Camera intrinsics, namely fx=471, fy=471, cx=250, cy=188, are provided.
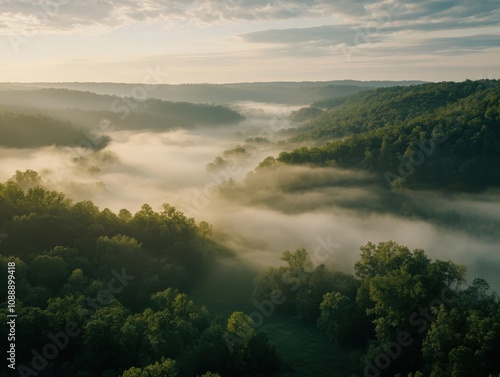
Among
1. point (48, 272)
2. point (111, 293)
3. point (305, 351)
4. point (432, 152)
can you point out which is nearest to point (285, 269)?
point (305, 351)

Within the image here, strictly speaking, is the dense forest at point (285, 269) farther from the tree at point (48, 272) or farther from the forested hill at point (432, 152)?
the forested hill at point (432, 152)

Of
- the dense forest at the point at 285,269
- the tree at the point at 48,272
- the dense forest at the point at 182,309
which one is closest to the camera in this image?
the dense forest at the point at 182,309

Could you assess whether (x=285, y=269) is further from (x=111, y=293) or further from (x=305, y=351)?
(x=111, y=293)

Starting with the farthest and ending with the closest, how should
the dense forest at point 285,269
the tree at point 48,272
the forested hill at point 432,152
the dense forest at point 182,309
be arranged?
the forested hill at point 432,152
the tree at point 48,272
the dense forest at point 285,269
the dense forest at point 182,309

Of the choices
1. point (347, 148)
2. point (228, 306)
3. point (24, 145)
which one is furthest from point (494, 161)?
point (24, 145)

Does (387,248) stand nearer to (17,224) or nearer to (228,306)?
(228,306)

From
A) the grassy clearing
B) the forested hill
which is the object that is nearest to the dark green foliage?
the grassy clearing

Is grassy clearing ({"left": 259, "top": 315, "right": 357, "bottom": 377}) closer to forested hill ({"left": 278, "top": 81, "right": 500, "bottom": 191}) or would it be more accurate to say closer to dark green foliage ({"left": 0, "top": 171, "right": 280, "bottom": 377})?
dark green foliage ({"left": 0, "top": 171, "right": 280, "bottom": 377})

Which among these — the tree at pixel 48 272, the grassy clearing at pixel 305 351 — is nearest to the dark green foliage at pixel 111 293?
the tree at pixel 48 272
